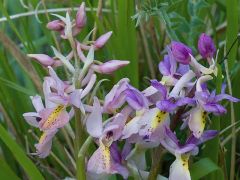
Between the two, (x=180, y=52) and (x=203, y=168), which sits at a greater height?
(x=180, y=52)

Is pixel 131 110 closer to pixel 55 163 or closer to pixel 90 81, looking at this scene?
pixel 90 81

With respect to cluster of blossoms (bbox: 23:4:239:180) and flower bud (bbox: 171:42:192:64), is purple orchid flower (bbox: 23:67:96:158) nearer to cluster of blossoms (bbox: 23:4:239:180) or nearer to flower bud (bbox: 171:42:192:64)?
cluster of blossoms (bbox: 23:4:239:180)

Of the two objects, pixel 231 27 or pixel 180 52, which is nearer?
pixel 180 52

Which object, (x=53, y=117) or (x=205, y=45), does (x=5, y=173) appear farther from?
(x=205, y=45)

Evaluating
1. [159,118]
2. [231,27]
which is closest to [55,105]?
[159,118]

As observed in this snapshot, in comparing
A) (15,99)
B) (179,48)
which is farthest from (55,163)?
(179,48)

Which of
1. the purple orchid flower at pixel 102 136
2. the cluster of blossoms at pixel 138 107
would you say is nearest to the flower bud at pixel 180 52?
the cluster of blossoms at pixel 138 107

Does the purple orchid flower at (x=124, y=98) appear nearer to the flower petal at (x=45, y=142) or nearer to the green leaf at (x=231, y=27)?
the flower petal at (x=45, y=142)

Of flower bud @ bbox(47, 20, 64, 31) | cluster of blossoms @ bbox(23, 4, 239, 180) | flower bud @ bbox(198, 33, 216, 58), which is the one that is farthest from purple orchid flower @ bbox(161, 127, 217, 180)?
flower bud @ bbox(47, 20, 64, 31)
